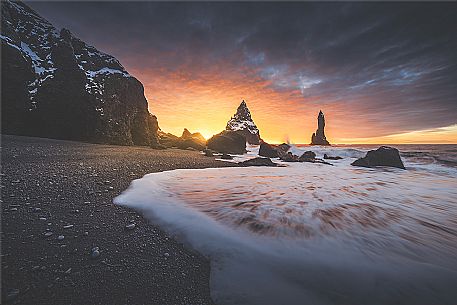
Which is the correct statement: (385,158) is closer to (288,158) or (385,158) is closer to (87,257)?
(288,158)

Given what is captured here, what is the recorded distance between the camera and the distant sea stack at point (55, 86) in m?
12.5

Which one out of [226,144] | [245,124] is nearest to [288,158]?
[226,144]

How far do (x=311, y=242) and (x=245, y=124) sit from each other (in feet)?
288

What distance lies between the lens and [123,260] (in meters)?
2.08

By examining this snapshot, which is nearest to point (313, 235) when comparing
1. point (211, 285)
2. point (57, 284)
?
point (211, 285)

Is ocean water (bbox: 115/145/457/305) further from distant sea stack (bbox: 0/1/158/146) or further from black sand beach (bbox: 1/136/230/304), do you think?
distant sea stack (bbox: 0/1/158/146)

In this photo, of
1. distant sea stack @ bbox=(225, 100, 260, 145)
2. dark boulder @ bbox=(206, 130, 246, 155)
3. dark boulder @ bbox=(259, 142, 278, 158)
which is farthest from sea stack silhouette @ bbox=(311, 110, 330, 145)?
dark boulder @ bbox=(259, 142, 278, 158)

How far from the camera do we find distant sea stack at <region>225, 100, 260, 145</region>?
86938mm

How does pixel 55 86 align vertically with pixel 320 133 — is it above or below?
below

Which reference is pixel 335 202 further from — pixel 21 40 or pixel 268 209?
pixel 21 40

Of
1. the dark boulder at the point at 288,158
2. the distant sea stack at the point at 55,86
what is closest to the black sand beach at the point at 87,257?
the distant sea stack at the point at 55,86

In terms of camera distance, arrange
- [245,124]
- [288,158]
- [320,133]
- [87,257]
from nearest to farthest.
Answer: [87,257], [288,158], [245,124], [320,133]

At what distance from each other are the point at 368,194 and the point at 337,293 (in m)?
5.28

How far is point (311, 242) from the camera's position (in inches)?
109
